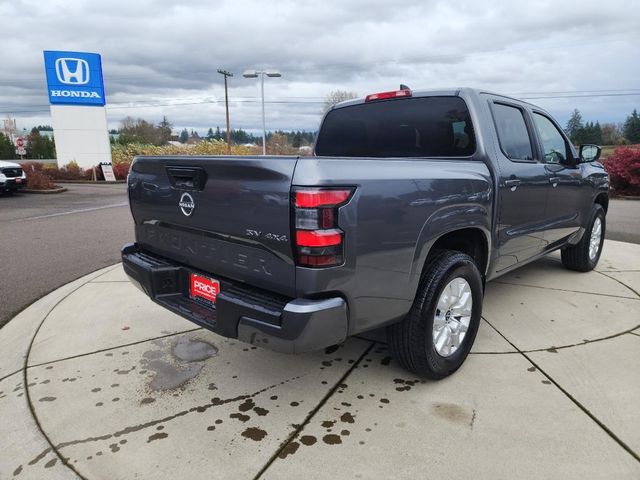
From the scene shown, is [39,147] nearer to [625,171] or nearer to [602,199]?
[625,171]

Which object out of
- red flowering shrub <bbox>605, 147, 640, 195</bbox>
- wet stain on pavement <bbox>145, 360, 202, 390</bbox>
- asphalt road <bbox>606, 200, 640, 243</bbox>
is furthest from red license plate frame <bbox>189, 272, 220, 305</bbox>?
red flowering shrub <bbox>605, 147, 640, 195</bbox>

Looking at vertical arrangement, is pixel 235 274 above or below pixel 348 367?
above

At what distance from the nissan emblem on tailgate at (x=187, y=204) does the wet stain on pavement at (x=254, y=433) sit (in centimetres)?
123

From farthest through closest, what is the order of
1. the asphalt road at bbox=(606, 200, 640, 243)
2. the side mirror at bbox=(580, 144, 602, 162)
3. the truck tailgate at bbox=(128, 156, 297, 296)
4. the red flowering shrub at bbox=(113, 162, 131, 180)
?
the red flowering shrub at bbox=(113, 162, 131, 180) → the asphalt road at bbox=(606, 200, 640, 243) → the side mirror at bbox=(580, 144, 602, 162) → the truck tailgate at bbox=(128, 156, 297, 296)

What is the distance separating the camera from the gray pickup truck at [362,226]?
2.16 meters

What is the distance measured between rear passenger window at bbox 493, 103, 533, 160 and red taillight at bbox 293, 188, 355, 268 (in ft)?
6.33

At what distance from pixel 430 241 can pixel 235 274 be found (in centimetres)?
110

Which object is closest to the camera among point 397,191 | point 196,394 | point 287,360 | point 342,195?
point 342,195

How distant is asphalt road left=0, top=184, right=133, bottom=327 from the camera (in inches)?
205

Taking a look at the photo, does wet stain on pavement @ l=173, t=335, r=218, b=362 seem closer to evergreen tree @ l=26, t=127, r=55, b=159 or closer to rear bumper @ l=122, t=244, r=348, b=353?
rear bumper @ l=122, t=244, r=348, b=353

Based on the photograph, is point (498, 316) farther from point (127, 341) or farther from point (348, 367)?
point (127, 341)

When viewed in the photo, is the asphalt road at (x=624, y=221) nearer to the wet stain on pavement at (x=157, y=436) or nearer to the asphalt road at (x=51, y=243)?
the wet stain on pavement at (x=157, y=436)

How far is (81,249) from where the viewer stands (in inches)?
284

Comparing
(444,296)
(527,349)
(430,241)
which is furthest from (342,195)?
(527,349)
